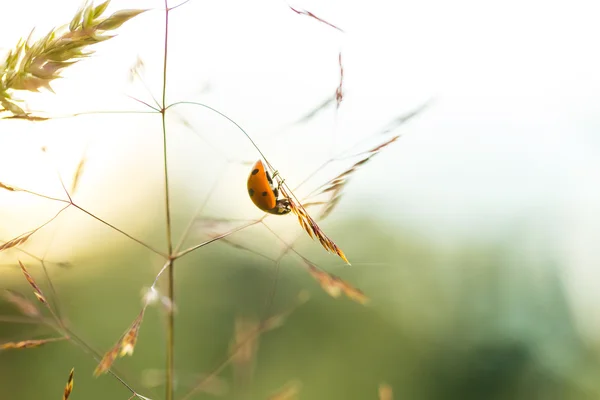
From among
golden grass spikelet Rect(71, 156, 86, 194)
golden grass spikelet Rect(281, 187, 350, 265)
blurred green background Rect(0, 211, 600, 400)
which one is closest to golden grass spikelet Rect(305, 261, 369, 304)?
golden grass spikelet Rect(281, 187, 350, 265)

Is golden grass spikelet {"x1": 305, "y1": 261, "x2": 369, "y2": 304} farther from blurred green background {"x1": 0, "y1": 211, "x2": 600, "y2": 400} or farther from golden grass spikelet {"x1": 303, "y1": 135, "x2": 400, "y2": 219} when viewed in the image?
blurred green background {"x1": 0, "y1": 211, "x2": 600, "y2": 400}

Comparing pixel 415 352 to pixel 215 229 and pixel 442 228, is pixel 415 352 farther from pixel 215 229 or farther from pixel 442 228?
pixel 215 229

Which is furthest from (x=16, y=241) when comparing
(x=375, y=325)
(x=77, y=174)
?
(x=375, y=325)

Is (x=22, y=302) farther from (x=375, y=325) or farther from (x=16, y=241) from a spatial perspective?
(x=375, y=325)

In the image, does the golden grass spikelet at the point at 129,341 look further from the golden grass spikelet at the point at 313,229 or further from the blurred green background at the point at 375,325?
the blurred green background at the point at 375,325

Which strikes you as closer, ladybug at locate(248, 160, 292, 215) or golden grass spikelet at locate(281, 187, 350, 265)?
golden grass spikelet at locate(281, 187, 350, 265)

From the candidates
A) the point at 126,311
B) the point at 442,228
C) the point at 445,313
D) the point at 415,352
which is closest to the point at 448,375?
the point at 415,352

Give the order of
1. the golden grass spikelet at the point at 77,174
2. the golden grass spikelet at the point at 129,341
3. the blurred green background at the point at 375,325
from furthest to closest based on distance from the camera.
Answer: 1. the blurred green background at the point at 375,325
2. the golden grass spikelet at the point at 77,174
3. the golden grass spikelet at the point at 129,341

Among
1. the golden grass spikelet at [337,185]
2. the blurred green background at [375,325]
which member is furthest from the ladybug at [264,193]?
the blurred green background at [375,325]
